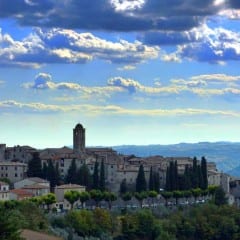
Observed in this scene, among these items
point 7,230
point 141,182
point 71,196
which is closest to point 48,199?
point 71,196

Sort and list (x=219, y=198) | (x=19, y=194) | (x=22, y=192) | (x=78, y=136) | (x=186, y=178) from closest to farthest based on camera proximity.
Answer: (x=19, y=194) → (x=22, y=192) → (x=219, y=198) → (x=186, y=178) → (x=78, y=136)

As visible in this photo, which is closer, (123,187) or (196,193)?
(196,193)

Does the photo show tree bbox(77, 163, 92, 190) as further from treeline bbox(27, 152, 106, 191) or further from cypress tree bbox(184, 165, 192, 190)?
cypress tree bbox(184, 165, 192, 190)

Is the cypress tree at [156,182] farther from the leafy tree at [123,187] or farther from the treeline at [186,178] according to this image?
the leafy tree at [123,187]

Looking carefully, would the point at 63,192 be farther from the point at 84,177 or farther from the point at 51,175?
the point at 51,175

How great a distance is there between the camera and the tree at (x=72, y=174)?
245ft

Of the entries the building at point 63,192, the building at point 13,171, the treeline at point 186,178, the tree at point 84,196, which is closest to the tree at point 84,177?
the building at point 63,192

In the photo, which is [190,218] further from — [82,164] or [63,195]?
[82,164]

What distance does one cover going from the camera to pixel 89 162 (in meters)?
81.8

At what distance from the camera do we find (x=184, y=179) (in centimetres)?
7550

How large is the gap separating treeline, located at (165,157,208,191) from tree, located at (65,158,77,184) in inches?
333

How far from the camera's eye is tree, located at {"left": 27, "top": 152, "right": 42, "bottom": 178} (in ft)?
247

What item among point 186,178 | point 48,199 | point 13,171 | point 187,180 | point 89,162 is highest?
point 89,162

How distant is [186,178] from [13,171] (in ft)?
53.6
